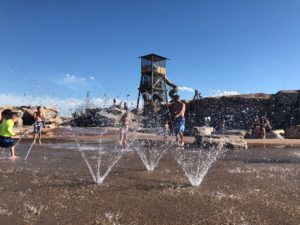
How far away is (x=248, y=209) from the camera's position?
441 cm

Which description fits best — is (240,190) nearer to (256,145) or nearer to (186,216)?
(186,216)

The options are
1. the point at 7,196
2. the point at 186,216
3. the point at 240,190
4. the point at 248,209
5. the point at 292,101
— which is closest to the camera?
the point at 186,216

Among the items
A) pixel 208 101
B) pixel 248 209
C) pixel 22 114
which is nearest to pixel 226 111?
pixel 208 101

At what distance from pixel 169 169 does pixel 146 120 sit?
89.7 feet

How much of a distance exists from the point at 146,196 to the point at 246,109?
3077cm

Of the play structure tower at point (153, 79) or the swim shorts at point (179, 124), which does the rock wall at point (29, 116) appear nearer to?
the play structure tower at point (153, 79)

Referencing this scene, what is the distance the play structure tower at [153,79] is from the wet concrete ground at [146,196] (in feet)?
109

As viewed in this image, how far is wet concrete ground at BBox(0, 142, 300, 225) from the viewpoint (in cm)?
404

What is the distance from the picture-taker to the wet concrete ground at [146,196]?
4043 mm

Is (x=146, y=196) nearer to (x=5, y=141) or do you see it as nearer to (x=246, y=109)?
(x=5, y=141)

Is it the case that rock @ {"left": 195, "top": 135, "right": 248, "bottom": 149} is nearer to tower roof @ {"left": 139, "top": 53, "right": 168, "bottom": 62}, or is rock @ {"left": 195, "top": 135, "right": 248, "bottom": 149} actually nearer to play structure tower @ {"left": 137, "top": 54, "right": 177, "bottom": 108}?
play structure tower @ {"left": 137, "top": 54, "right": 177, "bottom": 108}

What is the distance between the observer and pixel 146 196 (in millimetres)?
5047

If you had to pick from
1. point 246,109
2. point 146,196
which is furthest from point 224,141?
point 246,109

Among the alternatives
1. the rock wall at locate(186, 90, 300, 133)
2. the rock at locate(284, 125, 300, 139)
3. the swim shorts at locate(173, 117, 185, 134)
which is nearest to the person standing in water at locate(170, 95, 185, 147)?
the swim shorts at locate(173, 117, 185, 134)
